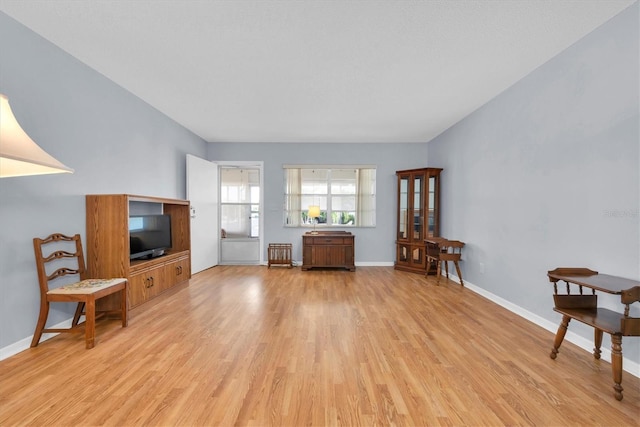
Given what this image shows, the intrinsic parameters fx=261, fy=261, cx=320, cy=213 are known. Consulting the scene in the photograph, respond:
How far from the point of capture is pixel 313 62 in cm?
263

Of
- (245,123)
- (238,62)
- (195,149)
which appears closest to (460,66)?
(238,62)

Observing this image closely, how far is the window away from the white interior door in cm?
152

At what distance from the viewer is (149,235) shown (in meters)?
3.49

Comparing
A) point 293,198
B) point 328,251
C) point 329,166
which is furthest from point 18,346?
point 329,166

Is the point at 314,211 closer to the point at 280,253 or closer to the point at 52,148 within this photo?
the point at 280,253

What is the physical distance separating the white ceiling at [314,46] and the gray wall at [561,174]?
0.26 m

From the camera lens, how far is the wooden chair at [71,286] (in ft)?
7.30

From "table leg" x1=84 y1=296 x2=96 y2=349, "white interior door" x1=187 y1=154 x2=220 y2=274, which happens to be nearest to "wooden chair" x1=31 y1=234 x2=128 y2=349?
"table leg" x1=84 y1=296 x2=96 y2=349

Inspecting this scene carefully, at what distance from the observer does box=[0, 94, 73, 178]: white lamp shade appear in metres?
1.51

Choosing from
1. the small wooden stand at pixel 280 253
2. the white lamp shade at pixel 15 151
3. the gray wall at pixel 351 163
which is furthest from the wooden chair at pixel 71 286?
the gray wall at pixel 351 163

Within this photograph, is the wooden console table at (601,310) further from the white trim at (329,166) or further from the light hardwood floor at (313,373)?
the white trim at (329,166)

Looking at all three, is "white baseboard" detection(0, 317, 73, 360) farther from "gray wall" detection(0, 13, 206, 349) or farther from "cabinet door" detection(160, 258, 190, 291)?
"cabinet door" detection(160, 258, 190, 291)

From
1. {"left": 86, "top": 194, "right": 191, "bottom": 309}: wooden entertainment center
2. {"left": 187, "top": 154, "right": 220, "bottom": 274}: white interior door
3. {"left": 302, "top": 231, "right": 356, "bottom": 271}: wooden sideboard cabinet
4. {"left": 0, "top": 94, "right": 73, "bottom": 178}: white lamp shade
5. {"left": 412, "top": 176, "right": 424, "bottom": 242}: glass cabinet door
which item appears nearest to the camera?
{"left": 0, "top": 94, "right": 73, "bottom": 178}: white lamp shade

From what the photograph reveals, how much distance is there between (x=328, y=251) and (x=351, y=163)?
6.56 ft
